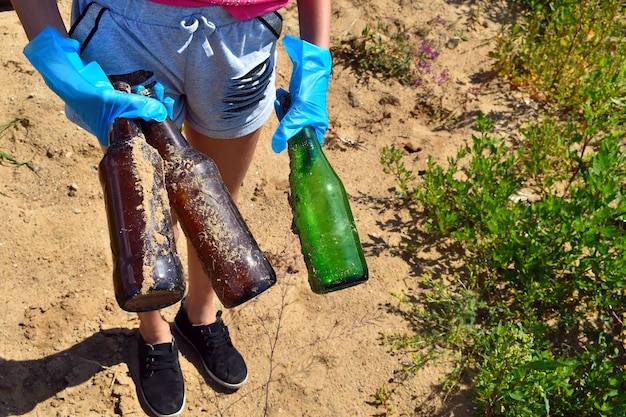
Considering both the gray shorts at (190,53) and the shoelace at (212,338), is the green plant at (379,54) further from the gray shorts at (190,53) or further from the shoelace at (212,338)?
the gray shorts at (190,53)

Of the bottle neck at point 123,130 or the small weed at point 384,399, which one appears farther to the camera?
the small weed at point 384,399

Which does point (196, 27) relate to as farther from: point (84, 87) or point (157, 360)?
point (157, 360)

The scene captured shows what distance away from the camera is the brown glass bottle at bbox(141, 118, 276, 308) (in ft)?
4.48

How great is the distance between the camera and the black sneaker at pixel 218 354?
2578 millimetres

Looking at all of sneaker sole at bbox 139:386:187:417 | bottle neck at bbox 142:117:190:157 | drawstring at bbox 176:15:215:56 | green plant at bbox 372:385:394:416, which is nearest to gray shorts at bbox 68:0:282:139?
drawstring at bbox 176:15:215:56

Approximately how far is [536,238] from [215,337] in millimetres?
1449

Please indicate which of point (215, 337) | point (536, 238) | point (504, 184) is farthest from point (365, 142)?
point (215, 337)

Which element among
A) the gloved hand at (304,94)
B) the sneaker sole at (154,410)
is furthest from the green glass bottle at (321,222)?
the sneaker sole at (154,410)

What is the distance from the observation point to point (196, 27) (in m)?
1.66

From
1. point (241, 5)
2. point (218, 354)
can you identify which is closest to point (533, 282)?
point (218, 354)

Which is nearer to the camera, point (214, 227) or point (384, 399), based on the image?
point (214, 227)

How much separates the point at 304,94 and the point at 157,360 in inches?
48.2

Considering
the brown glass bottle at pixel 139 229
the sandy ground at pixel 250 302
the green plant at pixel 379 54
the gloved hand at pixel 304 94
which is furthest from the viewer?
the green plant at pixel 379 54

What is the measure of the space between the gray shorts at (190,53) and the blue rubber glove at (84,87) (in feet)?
0.27
